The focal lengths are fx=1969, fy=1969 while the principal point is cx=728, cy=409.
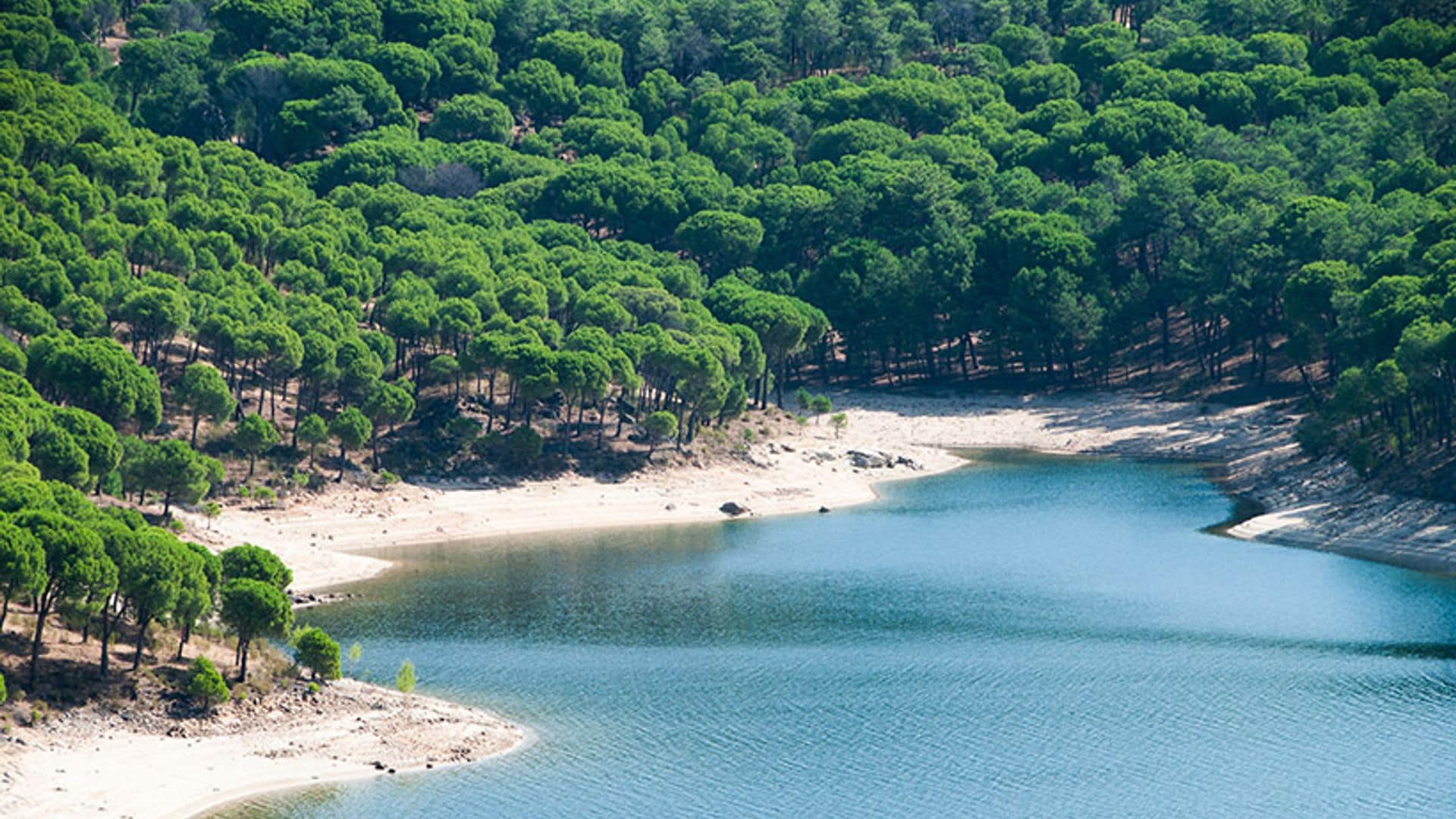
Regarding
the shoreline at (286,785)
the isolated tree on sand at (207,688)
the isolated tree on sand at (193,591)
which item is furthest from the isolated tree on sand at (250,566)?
the shoreline at (286,785)

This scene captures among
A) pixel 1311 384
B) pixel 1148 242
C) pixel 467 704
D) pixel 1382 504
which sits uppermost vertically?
pixel 1148 242

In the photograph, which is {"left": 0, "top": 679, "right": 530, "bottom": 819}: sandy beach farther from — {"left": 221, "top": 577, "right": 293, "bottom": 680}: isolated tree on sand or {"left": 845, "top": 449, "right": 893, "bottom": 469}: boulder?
{"left": 845, "top": 449, "right": 893, "bottom": 469}: boulder

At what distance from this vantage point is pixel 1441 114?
16200 cm

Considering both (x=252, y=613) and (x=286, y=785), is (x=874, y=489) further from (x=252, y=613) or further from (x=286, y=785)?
(x=286, y=785)

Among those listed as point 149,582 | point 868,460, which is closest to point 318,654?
point 149,582

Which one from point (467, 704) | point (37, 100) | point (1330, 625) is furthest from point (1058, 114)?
point (467, 704)

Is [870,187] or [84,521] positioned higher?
[870,187]

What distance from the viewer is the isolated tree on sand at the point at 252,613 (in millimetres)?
62594

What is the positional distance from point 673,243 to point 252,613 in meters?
106

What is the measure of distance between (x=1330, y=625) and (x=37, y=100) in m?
104

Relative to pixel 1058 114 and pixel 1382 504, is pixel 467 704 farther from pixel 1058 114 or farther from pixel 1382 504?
pixel 1058 114

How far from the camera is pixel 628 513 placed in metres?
109

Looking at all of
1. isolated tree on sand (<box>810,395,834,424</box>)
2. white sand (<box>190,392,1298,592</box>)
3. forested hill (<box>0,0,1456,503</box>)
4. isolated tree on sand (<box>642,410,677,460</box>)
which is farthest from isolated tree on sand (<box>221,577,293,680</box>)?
isolated tree on sand (<box>810,395,834,424</box>)

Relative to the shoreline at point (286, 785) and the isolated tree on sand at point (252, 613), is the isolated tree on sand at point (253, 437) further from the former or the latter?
the shoreline at point (286, 785)
